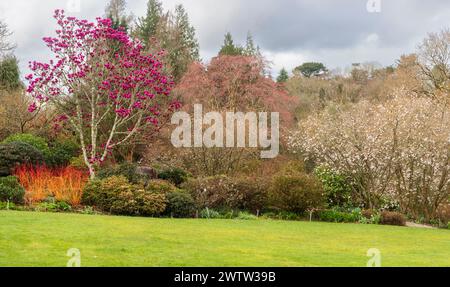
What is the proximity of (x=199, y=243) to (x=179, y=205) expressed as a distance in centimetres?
515

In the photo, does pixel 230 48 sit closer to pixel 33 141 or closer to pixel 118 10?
pixel 118 10

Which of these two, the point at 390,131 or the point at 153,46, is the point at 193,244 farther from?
the point at 153,46

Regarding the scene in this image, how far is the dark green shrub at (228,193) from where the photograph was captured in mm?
16156

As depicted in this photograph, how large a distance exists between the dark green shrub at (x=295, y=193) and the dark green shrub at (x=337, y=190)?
2249 mm

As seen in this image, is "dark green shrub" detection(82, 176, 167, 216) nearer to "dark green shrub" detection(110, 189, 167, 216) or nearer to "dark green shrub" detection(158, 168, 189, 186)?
"dark green shrub" detection(110, 189, 167, 216)

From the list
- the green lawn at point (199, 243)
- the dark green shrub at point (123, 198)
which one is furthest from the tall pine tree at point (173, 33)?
the green lawn at point (199, 243)

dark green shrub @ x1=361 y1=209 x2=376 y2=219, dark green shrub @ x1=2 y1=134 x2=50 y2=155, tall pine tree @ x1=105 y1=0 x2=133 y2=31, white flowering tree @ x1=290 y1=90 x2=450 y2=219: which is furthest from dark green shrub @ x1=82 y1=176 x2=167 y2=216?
tall pine tree @ x1=105 y1=0 x2=133 y2=31

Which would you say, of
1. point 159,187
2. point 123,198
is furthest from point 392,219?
point 123,198

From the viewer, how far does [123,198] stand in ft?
47.3

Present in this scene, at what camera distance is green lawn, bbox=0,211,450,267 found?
7758mm

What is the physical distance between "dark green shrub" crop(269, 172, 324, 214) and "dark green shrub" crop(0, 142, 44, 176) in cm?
803

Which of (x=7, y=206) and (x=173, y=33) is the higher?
(x=173, y=33)

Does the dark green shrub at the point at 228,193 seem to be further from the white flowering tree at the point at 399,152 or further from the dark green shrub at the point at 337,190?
the white flowering tree at the point at 399,152
